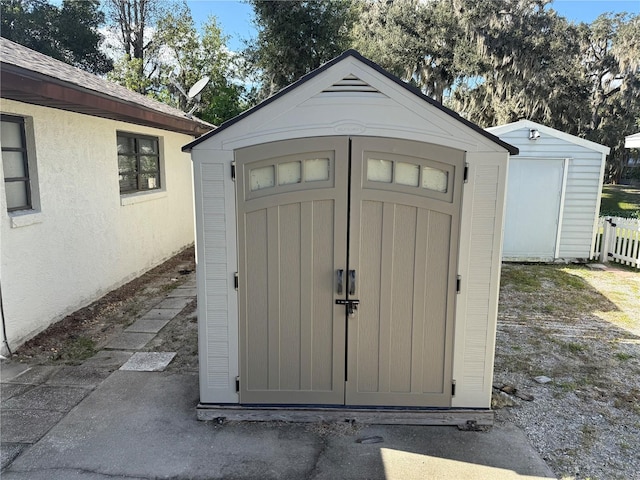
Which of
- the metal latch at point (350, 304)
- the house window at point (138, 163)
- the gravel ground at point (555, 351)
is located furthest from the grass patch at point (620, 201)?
the metal latch at point (350, 304)

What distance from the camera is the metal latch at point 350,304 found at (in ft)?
11.1

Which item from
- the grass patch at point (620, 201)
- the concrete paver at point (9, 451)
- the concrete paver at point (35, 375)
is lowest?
the concrete paver at point (9, 451)

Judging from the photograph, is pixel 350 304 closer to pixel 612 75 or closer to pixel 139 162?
pixel 139 162

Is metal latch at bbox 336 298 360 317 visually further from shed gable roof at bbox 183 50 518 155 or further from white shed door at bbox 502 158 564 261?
white shed door at bbox 502 158 564 261

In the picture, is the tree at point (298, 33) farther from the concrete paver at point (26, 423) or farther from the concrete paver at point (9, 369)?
the concrete paver at point (26, 423)

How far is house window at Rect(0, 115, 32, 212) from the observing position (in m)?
4.81

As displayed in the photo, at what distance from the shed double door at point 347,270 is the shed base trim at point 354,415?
7cm

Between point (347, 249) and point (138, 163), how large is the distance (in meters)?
6.45

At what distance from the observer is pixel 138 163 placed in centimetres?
845

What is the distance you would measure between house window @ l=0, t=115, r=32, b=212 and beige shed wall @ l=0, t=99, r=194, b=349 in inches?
5.1

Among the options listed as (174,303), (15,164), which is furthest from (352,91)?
(174,303)

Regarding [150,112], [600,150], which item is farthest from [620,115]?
[150,112]

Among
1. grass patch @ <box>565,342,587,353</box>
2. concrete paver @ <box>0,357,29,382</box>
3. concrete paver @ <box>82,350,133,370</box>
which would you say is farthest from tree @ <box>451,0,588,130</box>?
concrete paver @ <box>0,357,29,382</box>

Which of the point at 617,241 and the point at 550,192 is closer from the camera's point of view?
the point at 550,192
